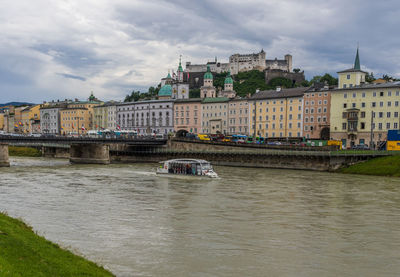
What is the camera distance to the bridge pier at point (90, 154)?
8875 cm

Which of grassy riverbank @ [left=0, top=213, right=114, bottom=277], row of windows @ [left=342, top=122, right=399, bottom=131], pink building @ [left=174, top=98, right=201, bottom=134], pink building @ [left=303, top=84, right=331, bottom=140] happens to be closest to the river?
grassy riverbank @ [left=0, top=213, right=114, bottom=277]

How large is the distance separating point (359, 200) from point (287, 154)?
34277 mm

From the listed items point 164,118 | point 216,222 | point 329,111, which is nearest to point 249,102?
point 329,111

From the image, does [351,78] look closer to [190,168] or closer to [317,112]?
[317,112]

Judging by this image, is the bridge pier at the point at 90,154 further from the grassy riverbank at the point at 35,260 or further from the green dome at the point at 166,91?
the green dome at the point at 166,91

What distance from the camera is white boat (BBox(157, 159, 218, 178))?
57.2 m

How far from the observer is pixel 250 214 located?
31.7m

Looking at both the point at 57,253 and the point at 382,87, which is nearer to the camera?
the point at 57,253

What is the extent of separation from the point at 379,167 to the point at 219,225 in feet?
138

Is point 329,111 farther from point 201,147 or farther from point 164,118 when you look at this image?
point 164,118

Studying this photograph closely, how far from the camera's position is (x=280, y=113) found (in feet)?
381

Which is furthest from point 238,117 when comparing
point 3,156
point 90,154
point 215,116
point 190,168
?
point 3,156

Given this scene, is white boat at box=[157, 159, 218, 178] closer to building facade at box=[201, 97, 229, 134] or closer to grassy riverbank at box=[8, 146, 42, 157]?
grassy riverbank at box=[8, 146, 42, 157]

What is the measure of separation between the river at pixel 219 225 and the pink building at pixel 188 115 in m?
93.6
